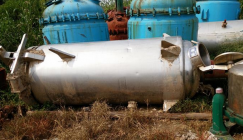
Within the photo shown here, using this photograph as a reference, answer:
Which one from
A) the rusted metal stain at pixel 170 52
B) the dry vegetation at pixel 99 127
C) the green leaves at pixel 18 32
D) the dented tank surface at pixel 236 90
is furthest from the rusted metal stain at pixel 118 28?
the dented tank surface at pixel 236 90

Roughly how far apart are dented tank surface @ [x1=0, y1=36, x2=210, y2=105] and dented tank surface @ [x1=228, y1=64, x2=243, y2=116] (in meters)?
0.64

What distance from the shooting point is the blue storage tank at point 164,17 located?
16.3ft

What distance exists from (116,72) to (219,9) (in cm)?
614

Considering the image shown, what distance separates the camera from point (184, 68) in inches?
143

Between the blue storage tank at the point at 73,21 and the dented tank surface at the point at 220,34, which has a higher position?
the blue storage tank at the point at 73,21

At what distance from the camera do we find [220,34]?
284 inches

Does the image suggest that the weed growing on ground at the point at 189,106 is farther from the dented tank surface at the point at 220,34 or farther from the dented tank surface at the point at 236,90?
the dented tank surface at the point at 220,34

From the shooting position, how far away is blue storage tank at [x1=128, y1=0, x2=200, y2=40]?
496cm

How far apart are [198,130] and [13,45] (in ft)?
18.5

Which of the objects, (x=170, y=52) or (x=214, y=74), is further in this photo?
(x=214, y=74)

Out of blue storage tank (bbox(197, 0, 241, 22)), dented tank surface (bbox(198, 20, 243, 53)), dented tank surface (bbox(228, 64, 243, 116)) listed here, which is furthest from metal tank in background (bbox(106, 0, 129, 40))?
Answer: dented tank surface (bbox(228, 64, 243, 116))

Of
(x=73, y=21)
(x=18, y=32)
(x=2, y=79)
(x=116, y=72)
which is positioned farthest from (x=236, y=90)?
(x=18, y=32)

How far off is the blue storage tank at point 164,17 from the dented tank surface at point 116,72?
3.61 ft

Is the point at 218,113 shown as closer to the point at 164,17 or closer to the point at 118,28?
the point at 164,17
